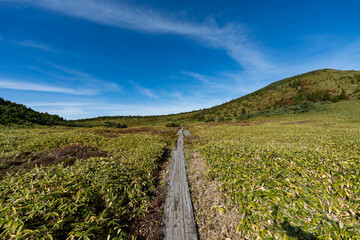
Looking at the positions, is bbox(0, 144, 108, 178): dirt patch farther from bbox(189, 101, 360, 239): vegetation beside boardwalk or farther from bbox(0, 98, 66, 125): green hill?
bbox(0, 98, 66, 125): green hill

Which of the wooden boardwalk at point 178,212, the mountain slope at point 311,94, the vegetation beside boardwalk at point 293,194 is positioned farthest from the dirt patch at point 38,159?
the mountain slope at point 311,94

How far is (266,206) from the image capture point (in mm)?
3896

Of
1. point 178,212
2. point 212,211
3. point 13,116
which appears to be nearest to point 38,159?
point 178,212

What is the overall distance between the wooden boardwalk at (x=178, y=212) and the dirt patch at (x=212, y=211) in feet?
1.02

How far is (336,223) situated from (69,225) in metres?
6.92

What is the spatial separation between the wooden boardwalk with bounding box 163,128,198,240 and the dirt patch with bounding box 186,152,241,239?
1.02ft

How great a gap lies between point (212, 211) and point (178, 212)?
1.47 metres

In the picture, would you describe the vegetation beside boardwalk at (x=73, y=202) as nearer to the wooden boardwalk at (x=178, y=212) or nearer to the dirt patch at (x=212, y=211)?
the wooden boardwalk at (x=178, y=212)

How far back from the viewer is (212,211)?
5.34 m

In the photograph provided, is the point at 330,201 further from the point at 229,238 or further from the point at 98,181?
the point at 98,181

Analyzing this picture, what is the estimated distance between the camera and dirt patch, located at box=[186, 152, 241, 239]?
175 inches

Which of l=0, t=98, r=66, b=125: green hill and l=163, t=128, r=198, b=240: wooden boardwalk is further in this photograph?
l=0, t=98, r=66, b=125: green hill

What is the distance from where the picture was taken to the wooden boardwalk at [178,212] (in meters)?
4.39

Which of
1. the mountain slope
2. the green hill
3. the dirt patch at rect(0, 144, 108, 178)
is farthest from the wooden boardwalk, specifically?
the mountain slope
